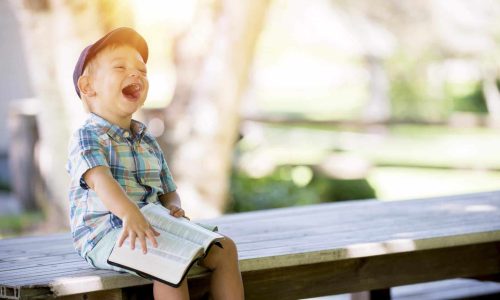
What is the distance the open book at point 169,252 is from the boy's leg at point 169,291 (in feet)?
0.31

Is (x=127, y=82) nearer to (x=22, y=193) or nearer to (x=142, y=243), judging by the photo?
(x=142, y=243)

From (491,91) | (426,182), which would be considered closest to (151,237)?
(426,182)

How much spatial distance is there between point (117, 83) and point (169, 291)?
72 centimetres

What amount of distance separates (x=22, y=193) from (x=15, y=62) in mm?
3039

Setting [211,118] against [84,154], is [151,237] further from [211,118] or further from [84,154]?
[211,118]

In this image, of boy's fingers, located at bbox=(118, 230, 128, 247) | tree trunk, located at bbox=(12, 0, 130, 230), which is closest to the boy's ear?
boy's fingers, located at bbox=(118, 230, 128, 247)

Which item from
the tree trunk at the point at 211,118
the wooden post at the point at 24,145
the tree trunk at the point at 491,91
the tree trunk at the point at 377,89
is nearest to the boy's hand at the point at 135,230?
the tree trunk at the point at 211,118

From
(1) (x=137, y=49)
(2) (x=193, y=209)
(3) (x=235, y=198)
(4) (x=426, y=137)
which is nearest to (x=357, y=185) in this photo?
(3) (x=235, y=198)

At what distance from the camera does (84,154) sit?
297 cm

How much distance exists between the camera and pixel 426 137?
20.9 meters

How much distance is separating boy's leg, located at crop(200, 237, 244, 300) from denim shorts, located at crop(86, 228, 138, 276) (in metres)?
0.26

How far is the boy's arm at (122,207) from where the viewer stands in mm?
2828

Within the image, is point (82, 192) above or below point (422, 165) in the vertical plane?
above

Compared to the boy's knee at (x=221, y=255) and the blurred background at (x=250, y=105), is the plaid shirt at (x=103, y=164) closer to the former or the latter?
the boy's knee at (x=221, y=255)
